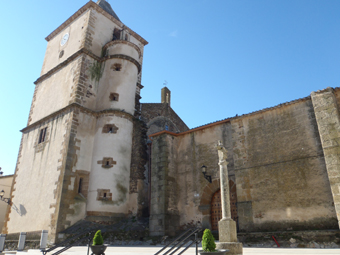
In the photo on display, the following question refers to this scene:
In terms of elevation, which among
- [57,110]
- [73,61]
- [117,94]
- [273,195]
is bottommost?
[273,195]

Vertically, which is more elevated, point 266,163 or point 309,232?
point 266,163

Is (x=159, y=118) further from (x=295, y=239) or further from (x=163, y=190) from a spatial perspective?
(x=295, y=239)

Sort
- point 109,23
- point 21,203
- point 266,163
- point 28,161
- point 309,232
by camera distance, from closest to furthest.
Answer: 1. point 309,232
2. point 266,163
3. point 21,203
4. point 28,161
5. point 109,23

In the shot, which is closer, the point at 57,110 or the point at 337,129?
the point at 337,129

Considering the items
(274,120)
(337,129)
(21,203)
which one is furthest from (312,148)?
(21,203)

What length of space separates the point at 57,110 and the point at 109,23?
773cm

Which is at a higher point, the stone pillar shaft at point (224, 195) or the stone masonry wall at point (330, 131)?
the stone masonry wall at point (330, 131)

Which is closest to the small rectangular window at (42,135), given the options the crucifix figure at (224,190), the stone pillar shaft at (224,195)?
the crucifix figure at (224,190)

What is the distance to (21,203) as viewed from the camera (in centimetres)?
1570

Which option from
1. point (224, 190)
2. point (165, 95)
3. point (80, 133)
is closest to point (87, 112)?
point (80, 133)

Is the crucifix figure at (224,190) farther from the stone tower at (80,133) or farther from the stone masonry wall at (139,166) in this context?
the stone masonry wall at (139,166)

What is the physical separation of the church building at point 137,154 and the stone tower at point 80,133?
0.21 ft

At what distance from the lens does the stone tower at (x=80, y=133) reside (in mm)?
14086

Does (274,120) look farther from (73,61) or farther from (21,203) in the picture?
(21,203)
